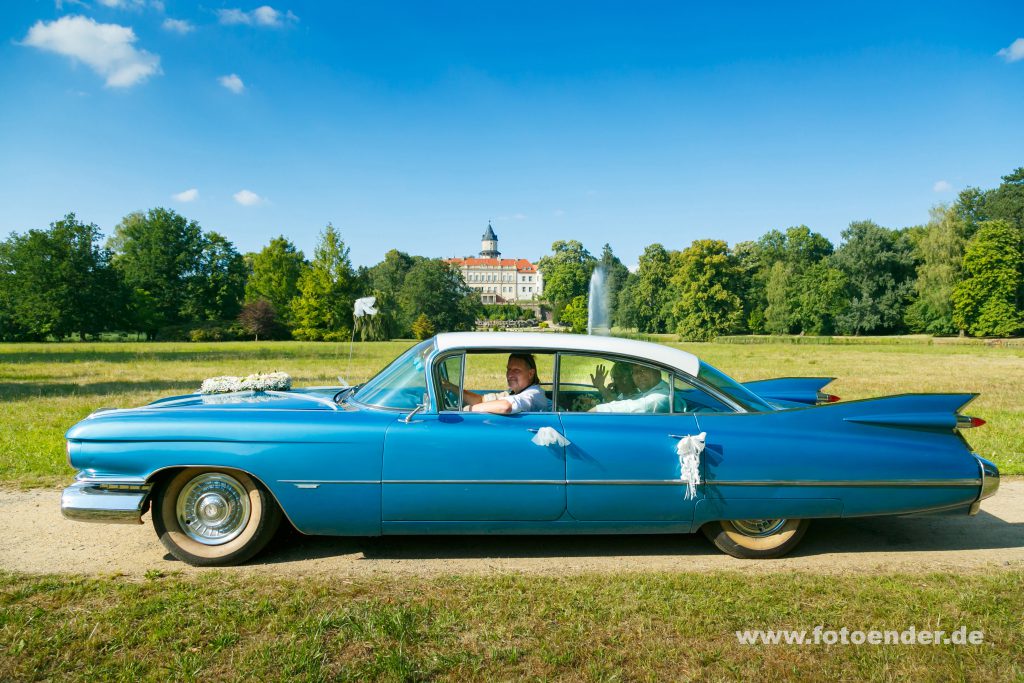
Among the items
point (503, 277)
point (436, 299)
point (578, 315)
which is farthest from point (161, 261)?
point (503, 277)

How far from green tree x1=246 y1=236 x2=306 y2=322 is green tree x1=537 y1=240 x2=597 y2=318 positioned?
47488 mm

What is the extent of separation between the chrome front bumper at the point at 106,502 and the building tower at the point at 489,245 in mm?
180609

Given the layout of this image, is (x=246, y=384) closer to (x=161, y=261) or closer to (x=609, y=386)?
(x=609, y=386)

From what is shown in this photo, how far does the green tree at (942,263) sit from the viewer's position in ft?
180

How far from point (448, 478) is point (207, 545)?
168cm

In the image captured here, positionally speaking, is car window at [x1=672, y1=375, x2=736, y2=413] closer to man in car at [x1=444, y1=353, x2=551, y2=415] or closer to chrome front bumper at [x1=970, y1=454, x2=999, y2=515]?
man in car at [x1=444, y1=353, x2=551, y2=415]

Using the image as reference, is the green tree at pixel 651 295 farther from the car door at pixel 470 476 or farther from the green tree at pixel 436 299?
the car door at pixel 470 476

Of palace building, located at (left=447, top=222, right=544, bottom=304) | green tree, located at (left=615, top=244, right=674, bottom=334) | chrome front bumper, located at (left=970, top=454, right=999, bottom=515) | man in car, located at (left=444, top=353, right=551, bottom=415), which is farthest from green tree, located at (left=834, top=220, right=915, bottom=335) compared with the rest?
palace building, located at (left=447, top=222, right=544, bottom=304)

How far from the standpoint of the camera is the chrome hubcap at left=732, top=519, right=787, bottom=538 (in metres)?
4.29

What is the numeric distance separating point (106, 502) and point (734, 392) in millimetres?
4150

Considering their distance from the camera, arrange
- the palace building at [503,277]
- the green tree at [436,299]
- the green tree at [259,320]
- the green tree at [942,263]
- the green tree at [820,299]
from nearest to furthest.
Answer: the green tree at [942,263], the green tree at [259,320], the green tree at [820,299], the green tree at [436,299], the palace building at [503,277]

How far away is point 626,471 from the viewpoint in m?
3.96

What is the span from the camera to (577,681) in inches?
110

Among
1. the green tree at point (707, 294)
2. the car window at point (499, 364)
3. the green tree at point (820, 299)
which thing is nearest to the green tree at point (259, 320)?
the green tree at point (707, 294)
